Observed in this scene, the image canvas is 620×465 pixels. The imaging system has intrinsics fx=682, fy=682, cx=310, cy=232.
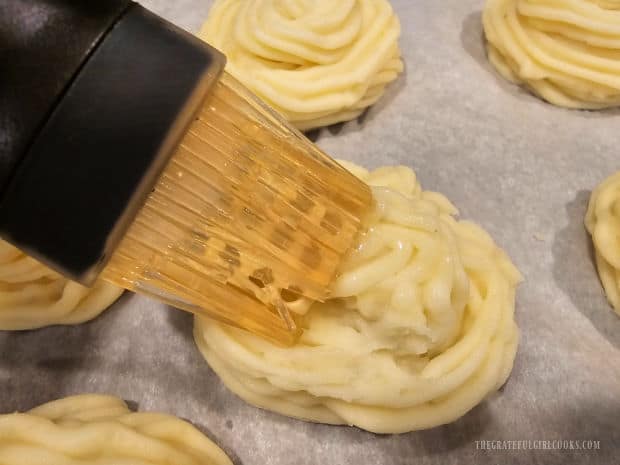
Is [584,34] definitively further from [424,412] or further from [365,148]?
[424,412]

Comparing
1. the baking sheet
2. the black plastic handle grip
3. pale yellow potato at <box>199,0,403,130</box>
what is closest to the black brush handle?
the black plastic handle grip

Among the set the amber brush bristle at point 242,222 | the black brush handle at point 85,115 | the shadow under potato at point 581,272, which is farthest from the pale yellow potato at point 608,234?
the black brush handle at point 85,115

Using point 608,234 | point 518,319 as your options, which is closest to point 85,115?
point 518,319

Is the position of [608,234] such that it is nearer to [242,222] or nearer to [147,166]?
[242,222]

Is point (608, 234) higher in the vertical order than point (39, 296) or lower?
higher

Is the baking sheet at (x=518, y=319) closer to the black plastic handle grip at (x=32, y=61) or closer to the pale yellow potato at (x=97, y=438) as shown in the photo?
the pale yellow potato at (x=97, y=438)

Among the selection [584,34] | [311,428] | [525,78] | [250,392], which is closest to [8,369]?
[250,392]
